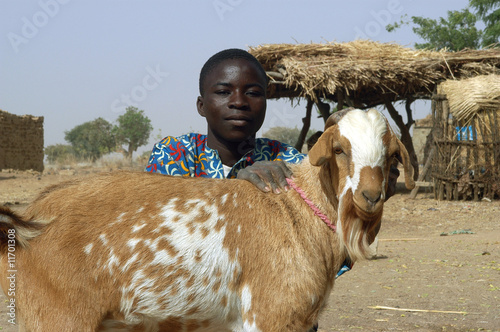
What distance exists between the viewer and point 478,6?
94.3ft

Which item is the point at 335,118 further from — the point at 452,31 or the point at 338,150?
the point at 452,31

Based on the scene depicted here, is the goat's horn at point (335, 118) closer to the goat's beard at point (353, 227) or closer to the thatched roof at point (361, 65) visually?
the goat's beard at point (353, 227)

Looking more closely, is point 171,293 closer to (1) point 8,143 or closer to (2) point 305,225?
(2) point 305,225

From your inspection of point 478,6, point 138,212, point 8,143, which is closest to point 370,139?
point 138,212

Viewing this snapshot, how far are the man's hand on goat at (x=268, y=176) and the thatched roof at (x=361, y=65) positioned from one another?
10.4 metres

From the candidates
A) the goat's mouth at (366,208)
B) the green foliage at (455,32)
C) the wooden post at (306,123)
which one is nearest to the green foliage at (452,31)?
the green foliage at (455,32)

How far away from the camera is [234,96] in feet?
10.1

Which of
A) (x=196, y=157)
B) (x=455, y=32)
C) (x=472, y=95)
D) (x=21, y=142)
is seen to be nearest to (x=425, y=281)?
(x=196, y=157)

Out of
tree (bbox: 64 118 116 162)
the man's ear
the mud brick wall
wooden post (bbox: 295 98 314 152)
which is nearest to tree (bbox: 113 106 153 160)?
tree (bbox: 64 118 116 162)

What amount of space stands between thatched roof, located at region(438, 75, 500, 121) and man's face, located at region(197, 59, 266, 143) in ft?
35.8

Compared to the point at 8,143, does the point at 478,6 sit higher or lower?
higher

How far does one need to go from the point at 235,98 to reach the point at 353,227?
3.76 ft

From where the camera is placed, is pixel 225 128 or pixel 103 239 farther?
pixel 225 128

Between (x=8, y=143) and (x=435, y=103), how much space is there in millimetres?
16779
